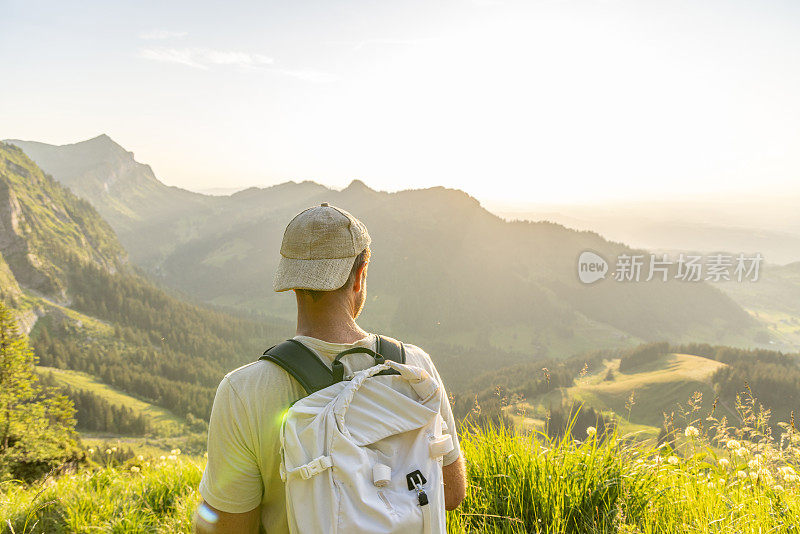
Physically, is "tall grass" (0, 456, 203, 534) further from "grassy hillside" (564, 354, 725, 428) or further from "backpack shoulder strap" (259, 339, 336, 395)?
"grassy hillside" (564, 354, 725, 428)

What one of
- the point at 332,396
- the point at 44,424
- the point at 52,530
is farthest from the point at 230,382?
the point at 44,424

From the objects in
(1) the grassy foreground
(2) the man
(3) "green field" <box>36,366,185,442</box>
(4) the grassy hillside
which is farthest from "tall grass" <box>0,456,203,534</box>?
(3) "green field" <box>36,366,185,442</box>

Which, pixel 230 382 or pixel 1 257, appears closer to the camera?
pixel 230 382

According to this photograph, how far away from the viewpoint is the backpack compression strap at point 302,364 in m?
2.45

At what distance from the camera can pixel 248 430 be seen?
2.47 meters

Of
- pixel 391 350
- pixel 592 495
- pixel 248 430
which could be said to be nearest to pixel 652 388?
pixel 592 495

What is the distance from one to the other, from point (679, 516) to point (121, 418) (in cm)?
15990

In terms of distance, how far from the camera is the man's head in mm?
2605

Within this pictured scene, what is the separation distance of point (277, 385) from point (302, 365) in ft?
0.57

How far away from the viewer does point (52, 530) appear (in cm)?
543

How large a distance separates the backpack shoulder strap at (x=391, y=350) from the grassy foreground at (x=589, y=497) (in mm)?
1897

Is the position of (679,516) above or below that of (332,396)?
below

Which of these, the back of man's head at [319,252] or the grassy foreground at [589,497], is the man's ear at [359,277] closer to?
the back of man's head at [319,252]

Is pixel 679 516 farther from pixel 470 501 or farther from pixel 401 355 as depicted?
pixel 401 355
